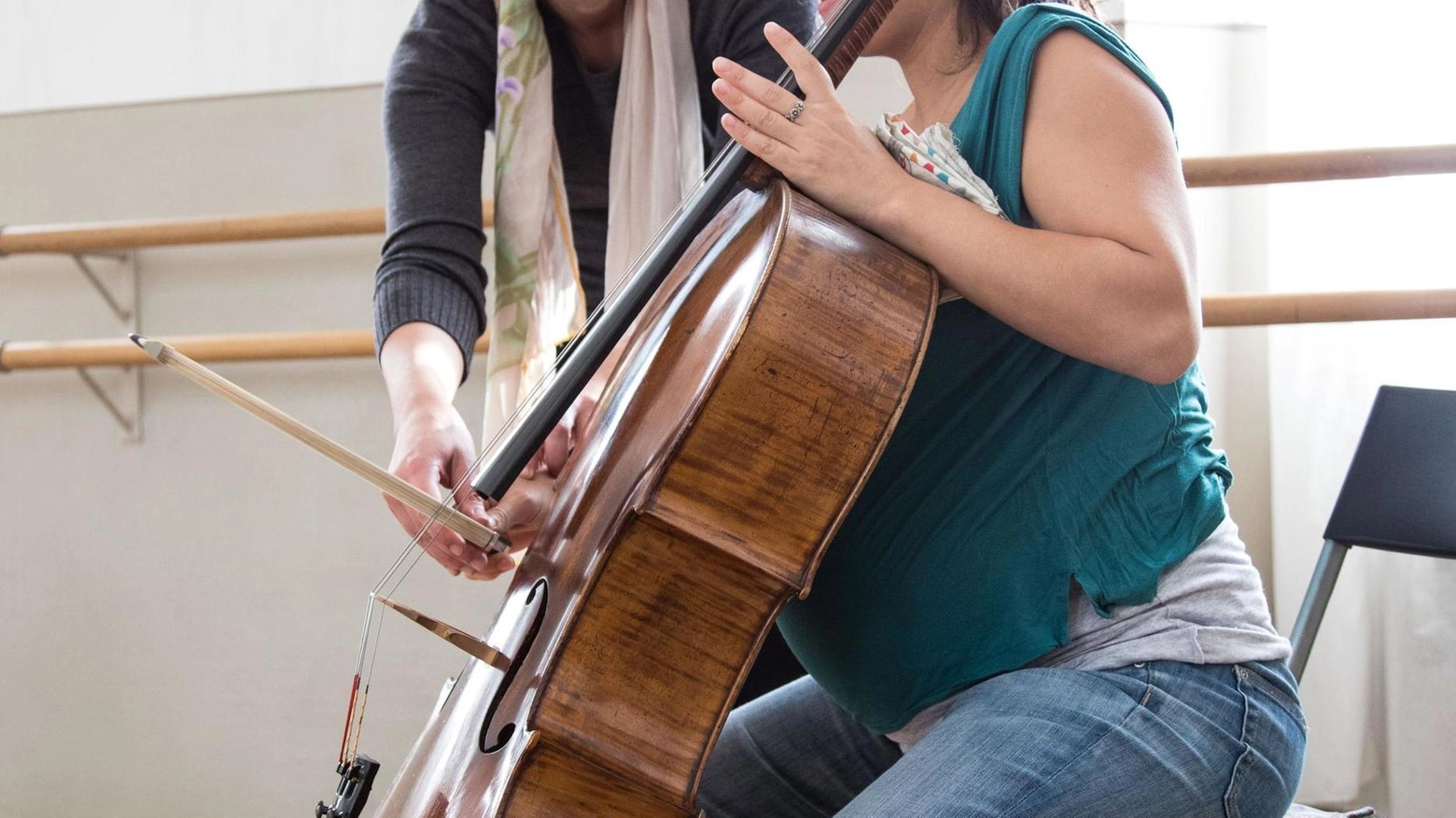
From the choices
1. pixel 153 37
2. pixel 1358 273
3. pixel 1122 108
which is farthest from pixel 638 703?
pixel 153 37

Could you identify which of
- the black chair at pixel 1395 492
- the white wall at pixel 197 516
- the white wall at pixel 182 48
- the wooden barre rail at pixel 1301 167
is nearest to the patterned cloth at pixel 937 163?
the wooden barre rail at pixel 1301 167

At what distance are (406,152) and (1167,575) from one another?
2.43 feet

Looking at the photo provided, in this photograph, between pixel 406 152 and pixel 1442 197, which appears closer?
pixel 406 152

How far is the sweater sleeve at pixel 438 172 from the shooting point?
3.37 feet

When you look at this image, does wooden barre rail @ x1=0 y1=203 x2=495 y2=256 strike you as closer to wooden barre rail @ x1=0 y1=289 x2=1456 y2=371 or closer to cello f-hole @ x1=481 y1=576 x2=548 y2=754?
wooden barre rail @ x1=0 y1=289 x2=1456 y2=371

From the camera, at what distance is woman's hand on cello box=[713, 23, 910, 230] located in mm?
633

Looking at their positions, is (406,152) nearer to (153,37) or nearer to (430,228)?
(430,228)

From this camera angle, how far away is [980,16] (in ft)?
2.54

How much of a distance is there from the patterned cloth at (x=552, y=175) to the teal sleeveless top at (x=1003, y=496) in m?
0.44

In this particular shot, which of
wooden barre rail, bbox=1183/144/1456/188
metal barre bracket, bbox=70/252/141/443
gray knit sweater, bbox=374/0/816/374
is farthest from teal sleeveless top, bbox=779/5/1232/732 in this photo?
metal barre bracket, bbox=70/252/141/443

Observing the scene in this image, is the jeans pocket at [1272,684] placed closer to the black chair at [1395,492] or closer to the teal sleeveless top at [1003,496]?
the teal sleeveless top at [1003,496]

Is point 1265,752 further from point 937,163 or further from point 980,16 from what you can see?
point 980,16

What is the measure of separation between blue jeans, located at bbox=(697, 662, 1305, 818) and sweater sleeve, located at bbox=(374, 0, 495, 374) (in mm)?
582

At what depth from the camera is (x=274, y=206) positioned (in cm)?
193
